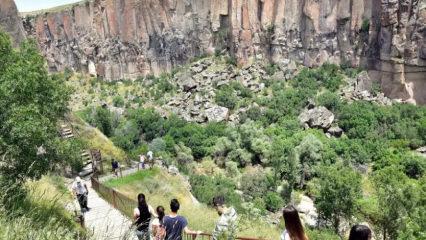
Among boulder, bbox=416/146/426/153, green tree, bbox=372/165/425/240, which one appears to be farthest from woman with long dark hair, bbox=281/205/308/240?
boulder, bbox=416/146/426/153

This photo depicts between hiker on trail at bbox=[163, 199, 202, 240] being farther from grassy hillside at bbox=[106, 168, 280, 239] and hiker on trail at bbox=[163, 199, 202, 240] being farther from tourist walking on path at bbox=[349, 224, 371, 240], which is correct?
grassy hillside at bbox=[106, 168, 280, 239]

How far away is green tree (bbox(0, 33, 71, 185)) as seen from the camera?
11.8 m

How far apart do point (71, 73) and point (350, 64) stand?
5158 cm

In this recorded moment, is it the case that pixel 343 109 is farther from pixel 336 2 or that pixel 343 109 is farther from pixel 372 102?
pixel 336 2

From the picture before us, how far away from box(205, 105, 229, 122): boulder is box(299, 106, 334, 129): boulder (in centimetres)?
1030

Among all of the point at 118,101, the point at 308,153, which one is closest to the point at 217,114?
the point at 308,153

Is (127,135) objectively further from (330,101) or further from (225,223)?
(225,223)

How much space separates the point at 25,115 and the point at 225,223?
6.47 metres

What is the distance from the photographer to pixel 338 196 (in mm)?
30031

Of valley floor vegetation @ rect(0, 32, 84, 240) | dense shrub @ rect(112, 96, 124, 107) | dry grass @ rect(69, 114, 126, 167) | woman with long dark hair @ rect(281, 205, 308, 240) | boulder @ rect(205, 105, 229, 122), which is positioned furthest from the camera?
dense shrub @ rect(112, 96, 124, 107)

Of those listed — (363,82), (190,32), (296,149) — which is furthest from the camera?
(190,32)

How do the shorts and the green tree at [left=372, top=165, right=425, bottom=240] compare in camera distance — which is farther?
the green tree at [left=372, top=165, right=425, bottom=240]

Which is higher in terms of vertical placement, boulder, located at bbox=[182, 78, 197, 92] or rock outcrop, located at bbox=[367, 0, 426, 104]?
rock outcrop, located at bbox=[367, 0, 426, 104]

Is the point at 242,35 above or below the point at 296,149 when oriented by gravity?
above
